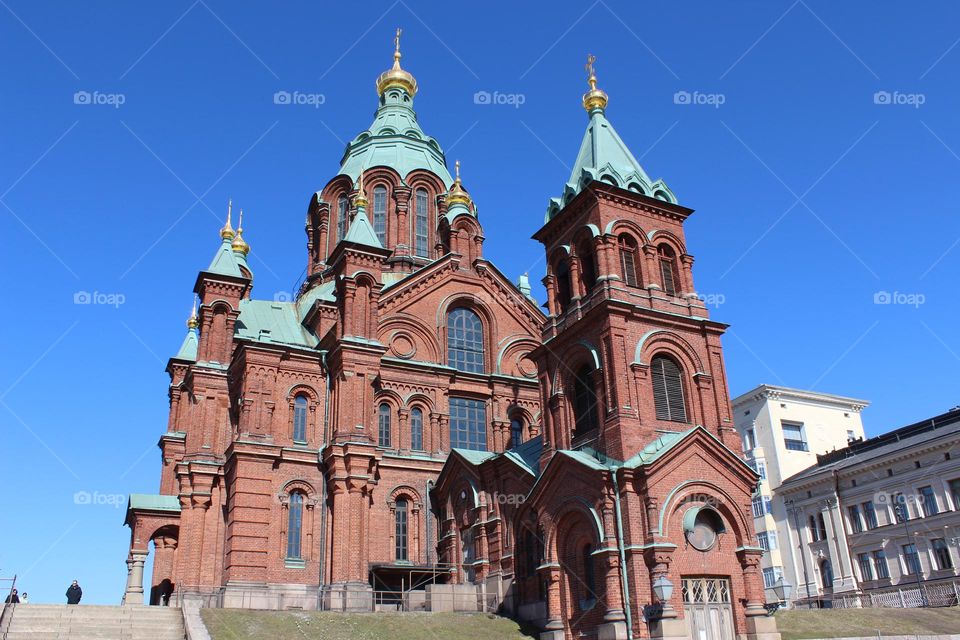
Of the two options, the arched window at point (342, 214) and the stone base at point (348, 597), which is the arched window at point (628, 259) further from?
the arched window at point (342, 214)

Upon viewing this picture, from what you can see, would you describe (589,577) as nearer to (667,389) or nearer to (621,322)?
(667,389)

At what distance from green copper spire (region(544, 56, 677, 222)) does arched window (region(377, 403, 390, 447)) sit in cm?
1090

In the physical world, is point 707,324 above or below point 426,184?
below

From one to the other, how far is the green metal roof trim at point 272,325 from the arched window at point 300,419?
239 centimetres

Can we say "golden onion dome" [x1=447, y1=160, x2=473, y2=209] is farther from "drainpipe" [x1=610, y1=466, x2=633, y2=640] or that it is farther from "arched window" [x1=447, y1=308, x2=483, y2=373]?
"drainpipe" [x1=610, y1=466, x2=633, y2=640]

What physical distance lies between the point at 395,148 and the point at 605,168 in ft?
71.3

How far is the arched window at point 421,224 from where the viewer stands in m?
44.1

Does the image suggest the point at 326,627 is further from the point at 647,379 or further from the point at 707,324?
the point at 707,324

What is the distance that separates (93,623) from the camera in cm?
2312

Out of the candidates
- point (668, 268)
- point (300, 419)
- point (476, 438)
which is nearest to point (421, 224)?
point (476, 438)

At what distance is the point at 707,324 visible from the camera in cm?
2688

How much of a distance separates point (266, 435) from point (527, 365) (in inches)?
505

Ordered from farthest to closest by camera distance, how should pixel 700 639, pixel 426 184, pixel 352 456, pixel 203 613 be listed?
1. pixel 426 184
2. pixel 352 456
3. pixel 203 613
4. pixel 700 639

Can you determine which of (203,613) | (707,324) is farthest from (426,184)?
(203,613)
